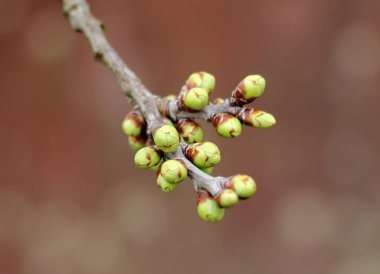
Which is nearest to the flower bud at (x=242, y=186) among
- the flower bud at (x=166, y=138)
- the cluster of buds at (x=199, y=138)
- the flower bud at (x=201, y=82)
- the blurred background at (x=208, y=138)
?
the cluster of buds at (x=199, y=138)

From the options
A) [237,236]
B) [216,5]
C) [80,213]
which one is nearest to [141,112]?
[216,5]

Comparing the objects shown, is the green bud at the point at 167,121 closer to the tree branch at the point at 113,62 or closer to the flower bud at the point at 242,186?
the tree branch at the point at 113,62

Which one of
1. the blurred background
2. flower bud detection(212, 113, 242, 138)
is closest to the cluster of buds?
flower bud detection(212, 113, 242, 138)

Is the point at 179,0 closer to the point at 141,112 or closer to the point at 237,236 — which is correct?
the point at 237,236

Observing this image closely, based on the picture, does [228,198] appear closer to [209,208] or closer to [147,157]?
[209,208]

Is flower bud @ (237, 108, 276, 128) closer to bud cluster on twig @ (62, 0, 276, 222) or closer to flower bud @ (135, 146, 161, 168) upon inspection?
bud cluster on twig @ (62, 0, 276, 222)
